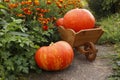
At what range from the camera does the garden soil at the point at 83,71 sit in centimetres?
423

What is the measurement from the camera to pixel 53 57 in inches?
166

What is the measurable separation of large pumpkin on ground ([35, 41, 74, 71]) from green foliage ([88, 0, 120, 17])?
3.50 m

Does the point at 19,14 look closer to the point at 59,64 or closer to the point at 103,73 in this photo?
the point at 59,64

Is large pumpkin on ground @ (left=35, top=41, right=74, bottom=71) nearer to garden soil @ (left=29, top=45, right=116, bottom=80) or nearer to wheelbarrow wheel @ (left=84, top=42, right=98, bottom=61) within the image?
garden soil @ (left=29, top=45, right=116, bottom=80)

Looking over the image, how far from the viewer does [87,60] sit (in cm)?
474

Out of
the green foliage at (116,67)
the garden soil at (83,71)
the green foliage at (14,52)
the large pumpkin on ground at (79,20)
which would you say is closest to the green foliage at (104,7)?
the green foliage at (116,67)

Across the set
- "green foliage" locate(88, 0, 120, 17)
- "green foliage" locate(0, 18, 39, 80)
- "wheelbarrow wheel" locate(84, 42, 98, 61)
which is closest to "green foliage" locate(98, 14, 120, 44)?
"green foliage" locate(88, 0, 120, 17)

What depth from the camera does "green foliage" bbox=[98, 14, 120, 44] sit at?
5609 millimetres

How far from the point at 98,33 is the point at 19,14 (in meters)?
1.32

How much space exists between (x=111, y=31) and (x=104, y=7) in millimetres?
1661

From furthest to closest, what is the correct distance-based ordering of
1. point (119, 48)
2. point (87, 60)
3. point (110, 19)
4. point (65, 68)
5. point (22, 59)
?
point (110, 19) → point (119, 48) → point (87, 60) → point (65, 68) → point (22, 59)

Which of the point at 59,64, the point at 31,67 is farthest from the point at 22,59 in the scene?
the point at 59,64

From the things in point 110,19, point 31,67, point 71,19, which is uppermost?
point 71,19

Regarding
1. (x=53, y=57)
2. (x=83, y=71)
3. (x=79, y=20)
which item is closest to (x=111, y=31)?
(x=79, y=20)
